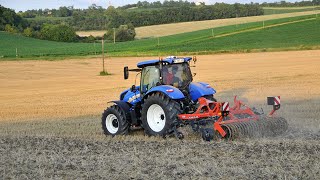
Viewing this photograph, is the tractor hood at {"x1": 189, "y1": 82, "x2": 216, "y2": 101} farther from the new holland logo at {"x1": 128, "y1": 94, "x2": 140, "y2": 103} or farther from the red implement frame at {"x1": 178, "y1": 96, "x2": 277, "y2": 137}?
the new holland logo at {"x1": 128, "y1": 94, "x2": 140, "y2": 103}

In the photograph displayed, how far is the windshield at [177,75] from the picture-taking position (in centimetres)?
1296

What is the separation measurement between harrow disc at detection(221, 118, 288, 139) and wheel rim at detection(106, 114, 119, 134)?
297 centimetres

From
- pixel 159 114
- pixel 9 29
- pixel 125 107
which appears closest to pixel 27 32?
pixel 9 29

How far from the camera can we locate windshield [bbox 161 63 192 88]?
13.0m

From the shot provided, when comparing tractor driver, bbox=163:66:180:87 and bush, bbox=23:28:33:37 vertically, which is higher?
bush, bbox=23:28:33:37

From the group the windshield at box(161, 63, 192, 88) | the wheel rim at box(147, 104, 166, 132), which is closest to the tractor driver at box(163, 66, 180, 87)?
the windshield at box(161, 63, 192, 88)

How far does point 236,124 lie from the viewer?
11922 mm

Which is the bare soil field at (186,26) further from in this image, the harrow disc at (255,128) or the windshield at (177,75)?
the harrow disc at (255,128)

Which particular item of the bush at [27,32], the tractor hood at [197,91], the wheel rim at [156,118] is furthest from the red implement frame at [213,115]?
the bush at [27,32]

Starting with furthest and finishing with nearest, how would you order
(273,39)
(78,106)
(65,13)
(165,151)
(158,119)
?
(65,13) < (273,39) < (78,106) < (158,119) < (165,151)

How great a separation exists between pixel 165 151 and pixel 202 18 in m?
90.5

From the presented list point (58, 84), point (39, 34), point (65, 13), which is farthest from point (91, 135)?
point (65, 13)

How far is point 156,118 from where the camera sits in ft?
41.8

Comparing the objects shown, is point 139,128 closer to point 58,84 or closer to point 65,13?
point 58,84
